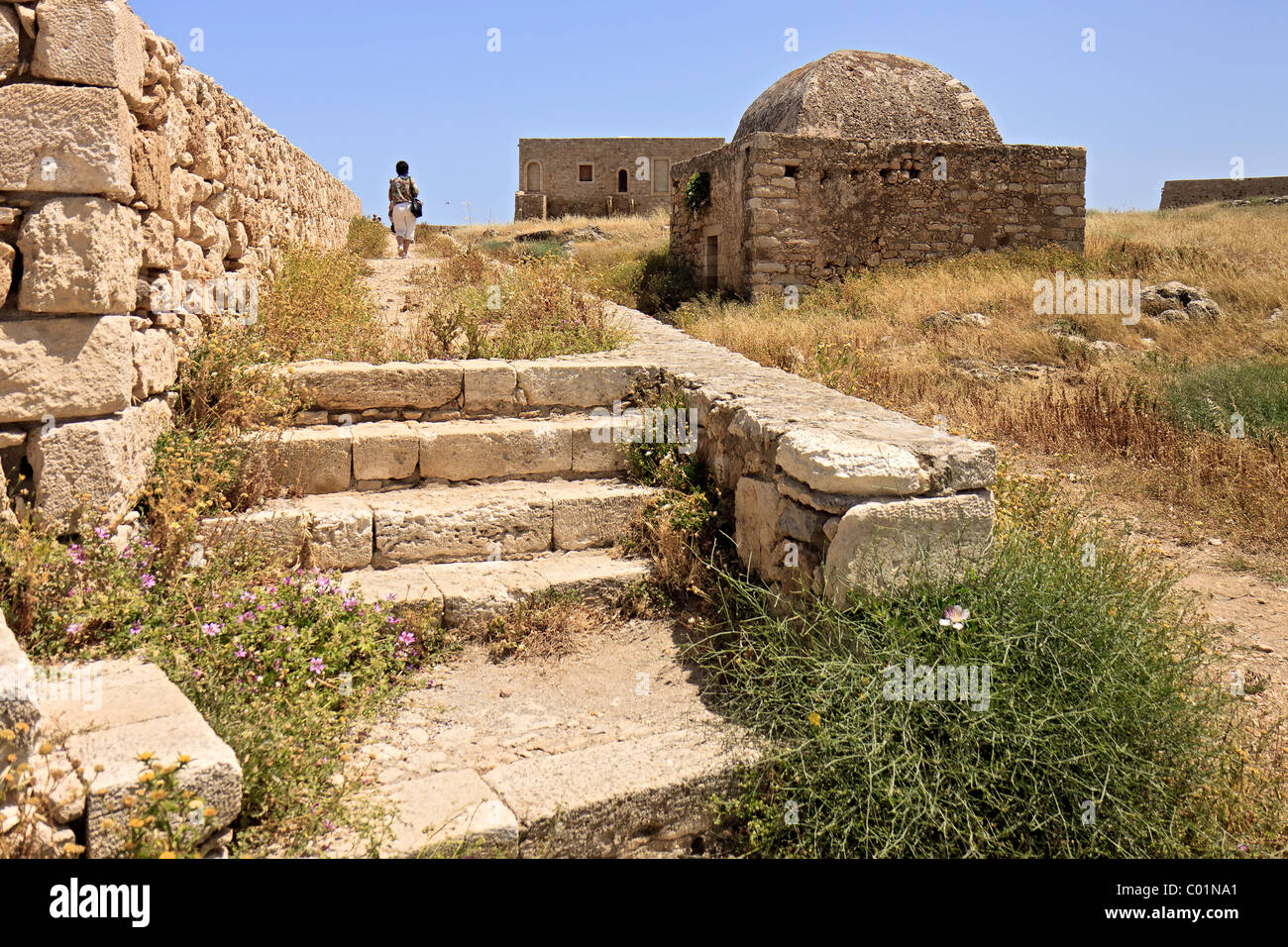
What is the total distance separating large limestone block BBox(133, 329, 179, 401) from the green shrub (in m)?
8.23

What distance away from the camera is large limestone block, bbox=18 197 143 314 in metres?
3.35

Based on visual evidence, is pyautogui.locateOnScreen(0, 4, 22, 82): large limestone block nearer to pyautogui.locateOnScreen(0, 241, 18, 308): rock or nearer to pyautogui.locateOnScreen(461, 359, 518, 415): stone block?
pyautogui.locateOnScreen(0, 241, 18, 308): rock

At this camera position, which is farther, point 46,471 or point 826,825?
point 46,471

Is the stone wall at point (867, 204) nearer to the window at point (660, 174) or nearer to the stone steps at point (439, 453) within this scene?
the stone steps at point (439, 453)

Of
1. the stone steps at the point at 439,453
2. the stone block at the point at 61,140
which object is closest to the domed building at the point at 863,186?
the stone steps at the point at 439,453

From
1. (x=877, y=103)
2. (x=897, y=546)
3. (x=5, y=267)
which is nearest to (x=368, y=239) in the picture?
(x=877, y=103)

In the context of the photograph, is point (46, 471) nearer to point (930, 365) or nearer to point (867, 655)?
point (867, 655)

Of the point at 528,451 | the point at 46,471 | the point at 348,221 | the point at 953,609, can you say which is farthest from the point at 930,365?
the point at 348,221

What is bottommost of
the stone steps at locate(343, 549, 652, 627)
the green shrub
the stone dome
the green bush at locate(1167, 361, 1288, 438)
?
the stone steps at locate(343, 549, 652, 627)

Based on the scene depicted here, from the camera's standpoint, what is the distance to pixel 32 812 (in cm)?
211

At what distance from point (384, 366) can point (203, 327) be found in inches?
40.1

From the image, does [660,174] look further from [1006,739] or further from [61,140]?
[1006,739]

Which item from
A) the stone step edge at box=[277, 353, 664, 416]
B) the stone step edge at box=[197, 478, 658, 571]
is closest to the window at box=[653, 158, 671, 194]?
the stone step edge at box=[277, 353, 664, 416]
